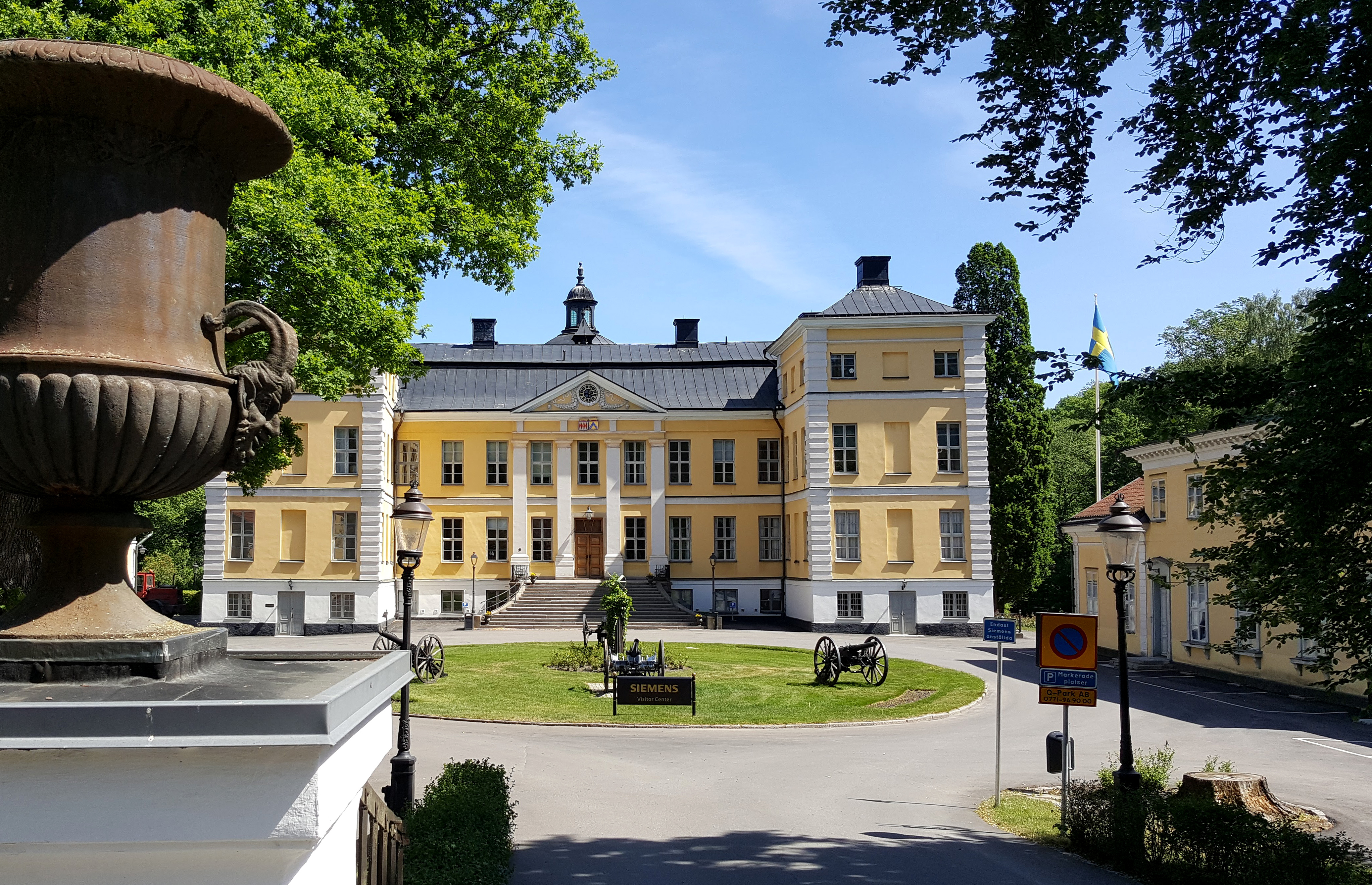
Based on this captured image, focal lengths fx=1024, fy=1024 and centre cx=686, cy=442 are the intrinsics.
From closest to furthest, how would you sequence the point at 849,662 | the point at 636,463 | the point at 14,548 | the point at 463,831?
the point at 463,831
the point at 14,548
the point at 849,662
the point at 636,463

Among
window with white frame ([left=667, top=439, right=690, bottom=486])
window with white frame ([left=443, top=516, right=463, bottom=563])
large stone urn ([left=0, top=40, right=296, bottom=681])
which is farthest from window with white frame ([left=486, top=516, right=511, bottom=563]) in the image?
large stone urn ([left=0, top=40, right=296, bottom=681])

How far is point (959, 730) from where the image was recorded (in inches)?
722

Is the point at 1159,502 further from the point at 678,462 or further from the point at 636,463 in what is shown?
the point at 636,463

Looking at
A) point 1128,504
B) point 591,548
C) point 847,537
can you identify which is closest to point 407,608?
point 1128,504

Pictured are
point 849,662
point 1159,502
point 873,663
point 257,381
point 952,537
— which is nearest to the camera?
point 257,381

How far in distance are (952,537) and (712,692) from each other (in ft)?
58.8

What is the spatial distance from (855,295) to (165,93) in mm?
36573

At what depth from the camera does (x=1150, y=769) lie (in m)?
13.0

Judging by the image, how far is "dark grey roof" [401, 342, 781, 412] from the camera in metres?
42.4

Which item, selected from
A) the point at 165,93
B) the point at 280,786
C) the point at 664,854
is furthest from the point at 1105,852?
the point at 165,93

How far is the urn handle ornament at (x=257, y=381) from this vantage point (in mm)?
3738

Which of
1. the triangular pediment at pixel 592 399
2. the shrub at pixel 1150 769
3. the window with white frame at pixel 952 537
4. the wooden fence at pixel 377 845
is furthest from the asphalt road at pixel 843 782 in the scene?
the triangular pediment at pixel 592 399

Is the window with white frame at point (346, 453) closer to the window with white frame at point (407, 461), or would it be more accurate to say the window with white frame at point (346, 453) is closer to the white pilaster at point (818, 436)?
the window with white frame at point (407, 461)

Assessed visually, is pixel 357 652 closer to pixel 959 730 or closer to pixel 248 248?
pixel 248 248
